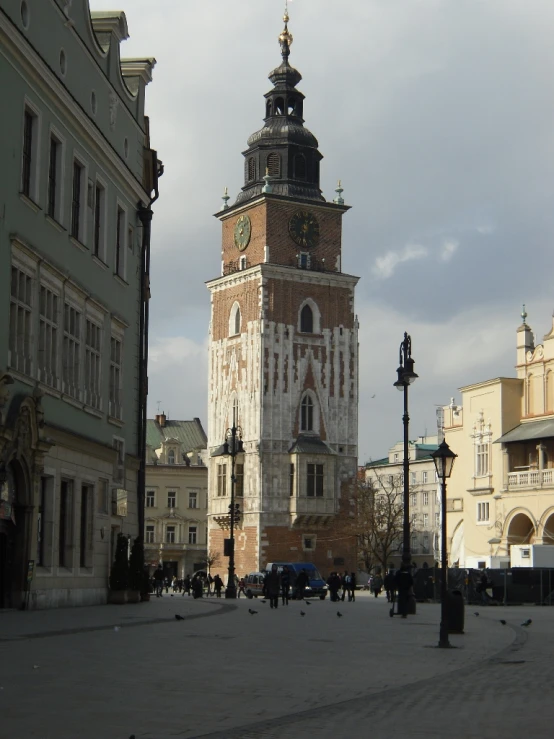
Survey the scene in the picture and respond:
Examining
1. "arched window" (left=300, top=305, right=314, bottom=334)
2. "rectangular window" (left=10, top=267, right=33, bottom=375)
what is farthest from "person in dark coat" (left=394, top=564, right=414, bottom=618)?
"arched window" (left=300, top=305, right=314, bottom=334)

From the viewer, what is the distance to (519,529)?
7500cm

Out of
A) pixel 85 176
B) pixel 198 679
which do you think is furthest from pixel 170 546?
pixel 198 679

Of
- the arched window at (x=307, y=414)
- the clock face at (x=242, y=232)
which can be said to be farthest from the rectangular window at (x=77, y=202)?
the clock face at (x=242, y=232)

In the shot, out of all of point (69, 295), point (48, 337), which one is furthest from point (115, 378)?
point (48, 337)

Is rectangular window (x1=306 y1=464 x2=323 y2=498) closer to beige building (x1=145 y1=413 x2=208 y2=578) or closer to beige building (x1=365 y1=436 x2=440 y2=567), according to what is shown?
beige building (x1=365 y1=436 x2=440 y2=567)

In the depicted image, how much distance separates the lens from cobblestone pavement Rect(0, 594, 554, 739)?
1166 centimetres

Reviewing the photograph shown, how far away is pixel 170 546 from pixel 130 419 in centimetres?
8147

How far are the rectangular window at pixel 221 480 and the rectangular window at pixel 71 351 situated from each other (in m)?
63.3

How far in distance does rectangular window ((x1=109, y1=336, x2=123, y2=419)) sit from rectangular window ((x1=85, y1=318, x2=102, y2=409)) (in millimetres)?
1670

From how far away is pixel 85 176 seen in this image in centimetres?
3709

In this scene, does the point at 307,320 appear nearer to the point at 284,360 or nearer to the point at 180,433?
the point at 284,360

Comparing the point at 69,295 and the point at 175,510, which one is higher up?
the point at 69,295

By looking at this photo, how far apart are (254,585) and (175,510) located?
53305mm

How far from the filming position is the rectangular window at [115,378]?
1587 inches
